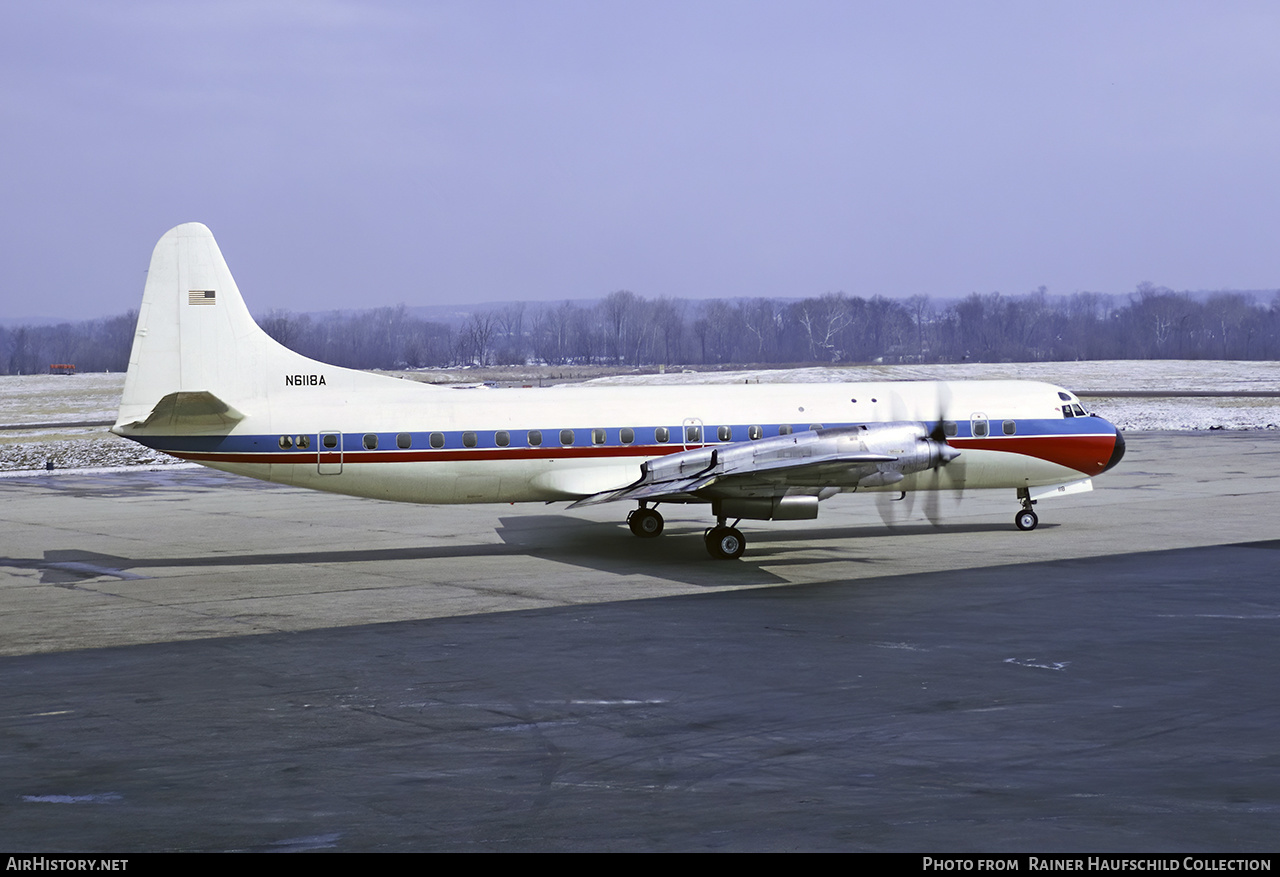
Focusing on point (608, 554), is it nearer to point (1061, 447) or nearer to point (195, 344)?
point (195, 344)

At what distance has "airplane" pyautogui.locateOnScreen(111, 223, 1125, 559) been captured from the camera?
24.7m

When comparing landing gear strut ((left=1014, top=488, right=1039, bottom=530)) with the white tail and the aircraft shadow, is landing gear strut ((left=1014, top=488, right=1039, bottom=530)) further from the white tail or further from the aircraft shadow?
the white tail

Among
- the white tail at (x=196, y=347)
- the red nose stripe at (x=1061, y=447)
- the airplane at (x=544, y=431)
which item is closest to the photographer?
the airplane at (x=544, y=431)

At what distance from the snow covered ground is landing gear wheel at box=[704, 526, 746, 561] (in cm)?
3640

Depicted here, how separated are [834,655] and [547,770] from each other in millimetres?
5955

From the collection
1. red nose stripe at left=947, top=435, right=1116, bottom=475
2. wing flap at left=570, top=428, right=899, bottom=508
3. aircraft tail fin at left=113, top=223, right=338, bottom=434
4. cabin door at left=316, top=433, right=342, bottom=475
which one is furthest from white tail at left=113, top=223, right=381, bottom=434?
red nose stripe at left=947, top=435, right=1116, bottom=475

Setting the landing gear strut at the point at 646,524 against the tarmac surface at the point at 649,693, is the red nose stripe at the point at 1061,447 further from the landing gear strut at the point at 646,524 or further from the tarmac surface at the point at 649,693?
the landing gear strut at the point at 646,524

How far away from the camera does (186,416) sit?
1000 inches

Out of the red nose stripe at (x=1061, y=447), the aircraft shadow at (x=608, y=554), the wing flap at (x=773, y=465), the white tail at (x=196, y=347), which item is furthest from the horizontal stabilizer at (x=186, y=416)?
the red nose stripe at (x=1061, y=447)

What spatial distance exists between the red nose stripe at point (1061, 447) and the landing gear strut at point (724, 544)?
245 inches

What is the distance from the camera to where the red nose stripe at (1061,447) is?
2867 cm

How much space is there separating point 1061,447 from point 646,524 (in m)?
9.99

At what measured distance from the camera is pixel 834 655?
54.0 ft

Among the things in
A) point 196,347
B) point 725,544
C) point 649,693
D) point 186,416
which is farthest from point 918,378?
point 649,693
